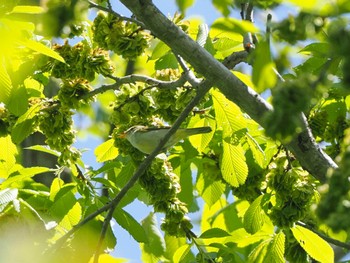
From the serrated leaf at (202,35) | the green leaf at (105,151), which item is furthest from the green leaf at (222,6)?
the green leaf at (105,151)

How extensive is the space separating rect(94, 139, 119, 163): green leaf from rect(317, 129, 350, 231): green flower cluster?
115 inches

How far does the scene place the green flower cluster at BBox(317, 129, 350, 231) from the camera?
5.48 ft

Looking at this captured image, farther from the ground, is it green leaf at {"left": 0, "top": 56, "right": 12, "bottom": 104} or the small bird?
green leaf at {"left": 0, "top": 56, "right": 12, "bottom": 104}

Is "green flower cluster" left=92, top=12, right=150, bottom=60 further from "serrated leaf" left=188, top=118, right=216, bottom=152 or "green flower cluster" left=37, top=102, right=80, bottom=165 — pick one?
"serrated leaf" left=188, top=118, right=216, bottom=152


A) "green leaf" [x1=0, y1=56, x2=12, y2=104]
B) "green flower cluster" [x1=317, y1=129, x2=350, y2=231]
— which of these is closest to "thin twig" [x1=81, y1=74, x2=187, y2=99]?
"green leaf" [x1=0, y1=56, x2=12, y2=104]

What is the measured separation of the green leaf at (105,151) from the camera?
4551 mm

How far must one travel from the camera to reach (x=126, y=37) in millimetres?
3922

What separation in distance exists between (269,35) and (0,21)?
0.94 metres

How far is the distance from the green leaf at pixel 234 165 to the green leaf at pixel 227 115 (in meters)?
0.26

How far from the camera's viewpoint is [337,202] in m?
1.70

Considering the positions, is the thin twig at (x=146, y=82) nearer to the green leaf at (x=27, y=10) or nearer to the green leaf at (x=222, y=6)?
the green leaf at (x=27, y=10)

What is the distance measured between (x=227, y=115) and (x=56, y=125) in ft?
3.17

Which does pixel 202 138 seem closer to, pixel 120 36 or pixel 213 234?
pixel 213 234

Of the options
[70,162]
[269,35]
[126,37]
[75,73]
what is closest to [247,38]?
[126,37]
